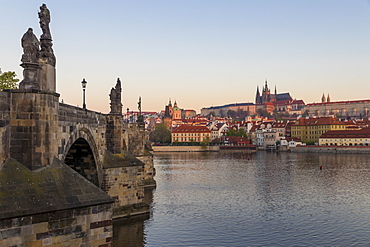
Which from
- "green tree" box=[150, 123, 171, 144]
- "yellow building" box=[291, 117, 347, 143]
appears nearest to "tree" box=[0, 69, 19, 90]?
"green tree" box=[150, 123, 171, 144]

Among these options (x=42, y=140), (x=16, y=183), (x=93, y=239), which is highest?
(x=42, y=140)

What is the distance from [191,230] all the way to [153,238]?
316 cm

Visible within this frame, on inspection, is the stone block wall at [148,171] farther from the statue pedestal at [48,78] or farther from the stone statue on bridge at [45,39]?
the stone statue on bridge at [45,39]

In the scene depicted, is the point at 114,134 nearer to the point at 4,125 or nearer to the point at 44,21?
the point at 44,21

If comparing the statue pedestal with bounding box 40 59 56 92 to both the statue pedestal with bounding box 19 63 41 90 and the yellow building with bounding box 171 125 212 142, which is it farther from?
the yellow building with bounding box 171 125 212 142

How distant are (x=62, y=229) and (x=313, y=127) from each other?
15312 cm

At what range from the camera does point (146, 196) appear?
1494 inches

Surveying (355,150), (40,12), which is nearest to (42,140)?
(40,12)

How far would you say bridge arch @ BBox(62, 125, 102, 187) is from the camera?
2265cm

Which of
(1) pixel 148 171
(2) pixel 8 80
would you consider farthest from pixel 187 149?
(2) pixel 8 80

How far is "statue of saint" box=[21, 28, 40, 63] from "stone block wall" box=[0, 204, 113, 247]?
495 centimetres

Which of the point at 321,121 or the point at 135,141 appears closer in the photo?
the point at 135,141

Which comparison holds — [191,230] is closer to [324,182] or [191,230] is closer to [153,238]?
[153,238]

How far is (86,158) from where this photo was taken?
24016mm
